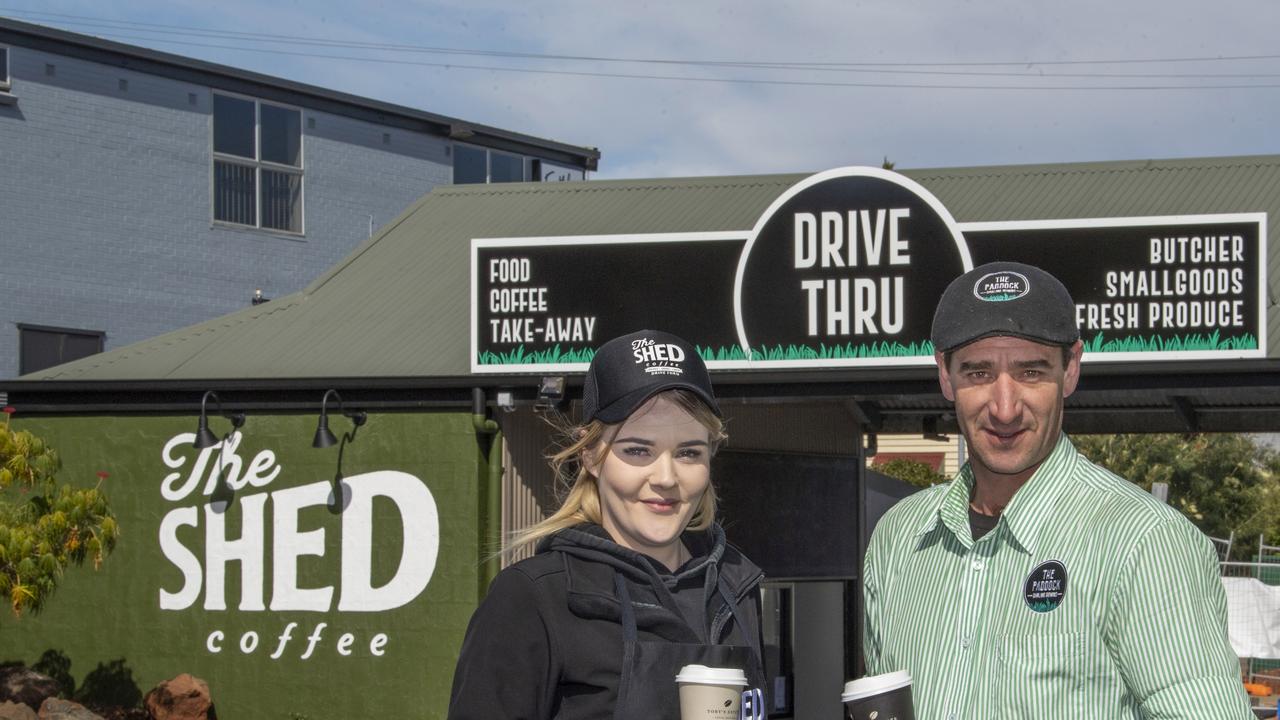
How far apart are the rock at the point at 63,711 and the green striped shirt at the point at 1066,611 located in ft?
37.6

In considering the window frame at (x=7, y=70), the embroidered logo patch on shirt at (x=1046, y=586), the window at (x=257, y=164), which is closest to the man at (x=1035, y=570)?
the embroidered logo patch on shirt at (x=1046, y=586)

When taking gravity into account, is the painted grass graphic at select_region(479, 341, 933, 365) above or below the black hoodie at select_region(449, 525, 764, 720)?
above

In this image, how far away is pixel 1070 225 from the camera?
43.6 feet

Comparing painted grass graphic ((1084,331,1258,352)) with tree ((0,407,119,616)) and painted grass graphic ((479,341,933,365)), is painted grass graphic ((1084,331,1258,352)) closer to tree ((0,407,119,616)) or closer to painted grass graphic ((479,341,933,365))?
painted grass graphic ((479,341,933,365))

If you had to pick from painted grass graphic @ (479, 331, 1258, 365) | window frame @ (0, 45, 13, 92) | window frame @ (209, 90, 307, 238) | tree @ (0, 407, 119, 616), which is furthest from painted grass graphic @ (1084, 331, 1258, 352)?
window frame @ (209, 90, 307, 238)

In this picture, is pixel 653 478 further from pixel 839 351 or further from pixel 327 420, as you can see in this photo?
pixel 327 420

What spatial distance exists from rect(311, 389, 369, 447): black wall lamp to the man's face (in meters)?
10.7

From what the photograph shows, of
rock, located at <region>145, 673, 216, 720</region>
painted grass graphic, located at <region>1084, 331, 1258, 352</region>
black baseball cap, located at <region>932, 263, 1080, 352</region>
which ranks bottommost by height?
rock, located at <region>145, 673, 216, 720</region>

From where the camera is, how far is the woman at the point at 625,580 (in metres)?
3.18

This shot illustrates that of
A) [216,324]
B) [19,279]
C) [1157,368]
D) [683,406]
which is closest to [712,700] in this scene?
[683,406]

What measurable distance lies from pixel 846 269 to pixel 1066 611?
10.6 metres

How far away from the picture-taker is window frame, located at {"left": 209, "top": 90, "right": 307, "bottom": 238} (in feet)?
87.1

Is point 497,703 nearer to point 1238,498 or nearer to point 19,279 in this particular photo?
point 19,279

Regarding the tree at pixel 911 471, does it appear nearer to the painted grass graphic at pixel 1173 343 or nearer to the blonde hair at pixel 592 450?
the painted grass graphic at pixel 1173 343
